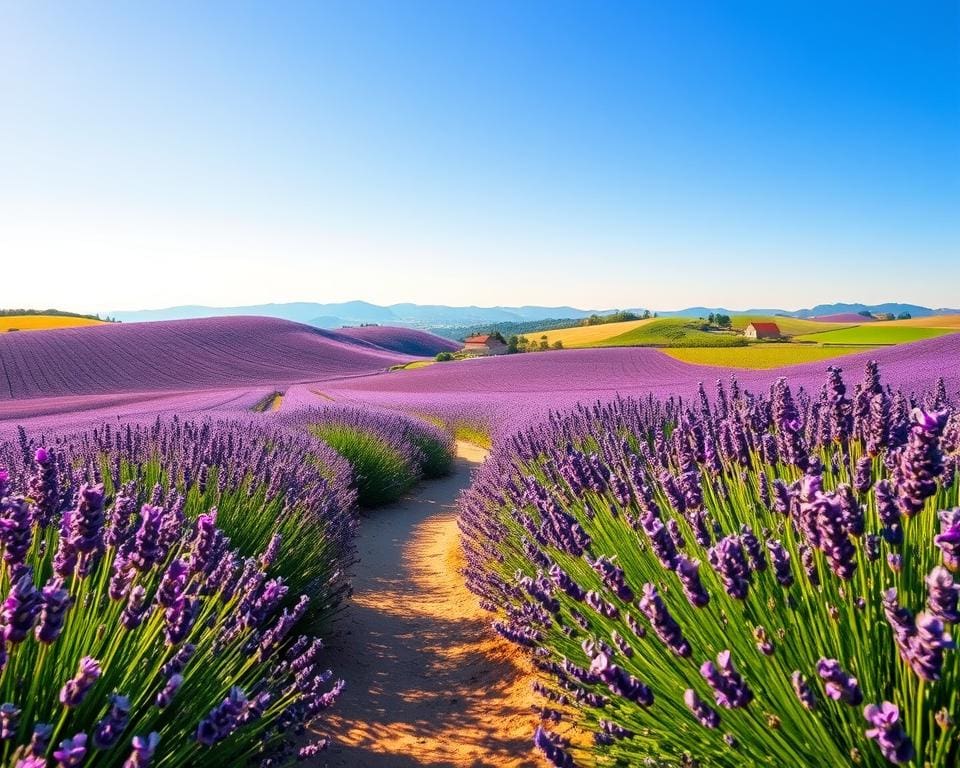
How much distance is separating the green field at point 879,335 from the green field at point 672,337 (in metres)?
5.50

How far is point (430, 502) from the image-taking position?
808 cm

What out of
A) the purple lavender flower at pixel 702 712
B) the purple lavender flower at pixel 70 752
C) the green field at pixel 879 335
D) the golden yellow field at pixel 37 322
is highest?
the golden yellow field at pixel 37 322

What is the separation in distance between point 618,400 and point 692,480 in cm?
483

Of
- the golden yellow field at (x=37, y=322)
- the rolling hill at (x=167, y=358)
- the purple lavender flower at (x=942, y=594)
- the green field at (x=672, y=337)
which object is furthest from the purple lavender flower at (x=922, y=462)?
the golden yellow field at (x=37, y=322)

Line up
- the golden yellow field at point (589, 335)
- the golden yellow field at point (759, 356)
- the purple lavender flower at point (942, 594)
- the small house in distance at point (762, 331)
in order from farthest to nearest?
1. the golden yellow field at point (589, 335)
2. the small house in distance at point (762, 331)
3. the golden yellow field at point (759, 356)
4. the purple lavender flower at point (942, 594)

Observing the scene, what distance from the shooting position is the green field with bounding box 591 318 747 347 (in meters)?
39.3

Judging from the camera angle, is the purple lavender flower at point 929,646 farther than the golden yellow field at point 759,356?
No

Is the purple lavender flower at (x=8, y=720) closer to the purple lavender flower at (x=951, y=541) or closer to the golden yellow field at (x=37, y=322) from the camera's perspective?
the purple lavender flower at (x=951, y=541)

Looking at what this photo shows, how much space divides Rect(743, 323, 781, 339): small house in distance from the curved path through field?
150 feet

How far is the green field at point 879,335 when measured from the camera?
33.8 meters

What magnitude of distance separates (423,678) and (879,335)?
42.9 m

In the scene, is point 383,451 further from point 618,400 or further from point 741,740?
point 741,740

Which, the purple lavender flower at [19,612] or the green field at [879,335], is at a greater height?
the green field at [879,335]

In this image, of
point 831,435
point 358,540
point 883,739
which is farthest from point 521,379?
point 883,739
